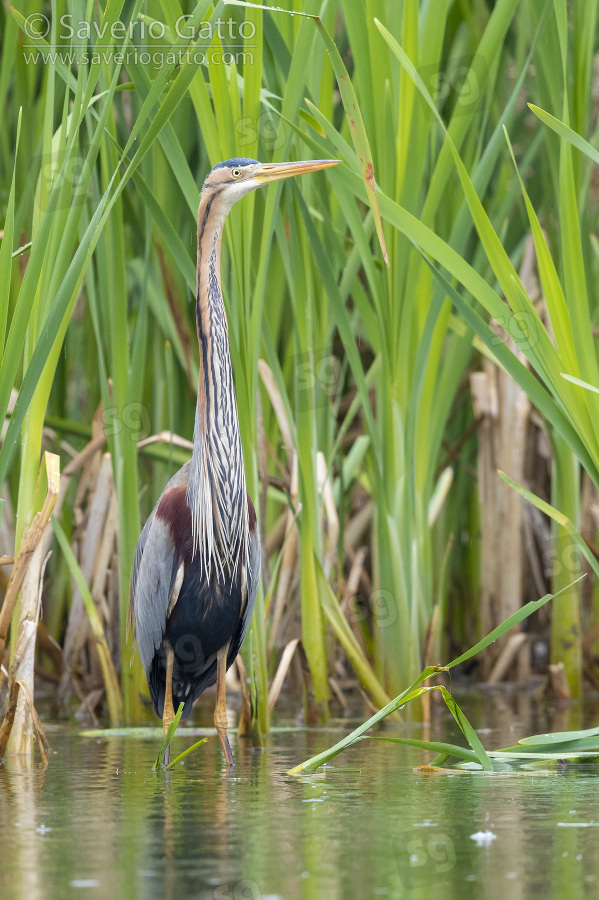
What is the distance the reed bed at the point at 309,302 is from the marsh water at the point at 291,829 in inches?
29.8

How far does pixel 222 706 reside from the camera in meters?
4.75

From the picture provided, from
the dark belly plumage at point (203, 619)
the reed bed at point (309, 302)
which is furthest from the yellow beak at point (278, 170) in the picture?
the dark belly plumage at point (203, 619)

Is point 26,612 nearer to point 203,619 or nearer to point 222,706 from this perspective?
point 203,619

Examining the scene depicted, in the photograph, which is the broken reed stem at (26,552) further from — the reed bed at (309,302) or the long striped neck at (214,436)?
the long striped neck at (214,436)

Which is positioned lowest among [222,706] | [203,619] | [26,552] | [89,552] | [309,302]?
[222,706]

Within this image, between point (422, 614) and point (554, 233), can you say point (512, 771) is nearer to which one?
point (422, 614)

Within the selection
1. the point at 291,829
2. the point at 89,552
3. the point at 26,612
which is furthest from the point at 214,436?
the point at 291,829

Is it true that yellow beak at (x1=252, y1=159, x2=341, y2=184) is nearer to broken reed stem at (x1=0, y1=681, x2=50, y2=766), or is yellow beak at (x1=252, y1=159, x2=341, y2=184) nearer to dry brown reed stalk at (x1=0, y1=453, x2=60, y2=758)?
dry brown reed stalk at (x1=0, y1=453, x2=60, y2=758)

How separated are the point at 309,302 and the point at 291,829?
2947 millimetres

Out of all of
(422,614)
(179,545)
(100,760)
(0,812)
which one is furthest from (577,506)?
(0,812)

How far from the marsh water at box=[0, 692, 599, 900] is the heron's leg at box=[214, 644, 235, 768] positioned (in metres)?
0.10

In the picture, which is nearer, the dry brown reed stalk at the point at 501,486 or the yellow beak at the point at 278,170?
the yellow beak at the point at 278,170

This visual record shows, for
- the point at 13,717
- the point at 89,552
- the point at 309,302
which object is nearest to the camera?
the point at 13,717

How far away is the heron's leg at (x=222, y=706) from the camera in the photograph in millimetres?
→ 4502
